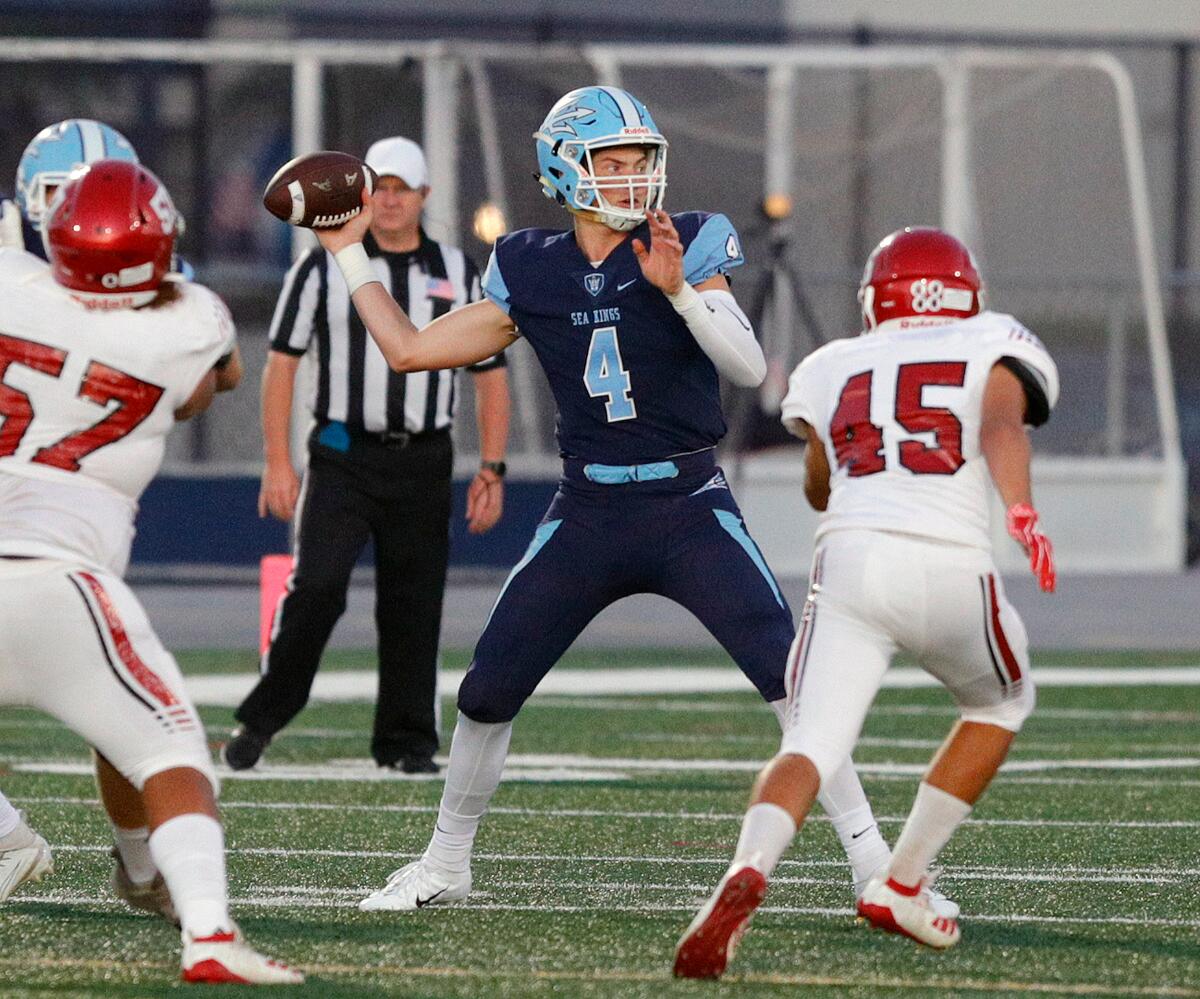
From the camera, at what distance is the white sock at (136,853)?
4.68 m

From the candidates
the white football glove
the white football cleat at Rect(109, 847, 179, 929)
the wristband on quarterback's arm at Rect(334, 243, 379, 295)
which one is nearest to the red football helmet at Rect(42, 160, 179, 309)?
the wristband on quarterback's arm at Rect(334, 243, 379, 295)

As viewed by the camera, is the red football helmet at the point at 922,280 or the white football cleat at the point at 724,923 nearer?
the white football cleat at the point at 724,923

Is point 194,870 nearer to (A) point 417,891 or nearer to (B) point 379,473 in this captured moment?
(A) point 417,891

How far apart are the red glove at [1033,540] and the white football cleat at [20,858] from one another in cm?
211

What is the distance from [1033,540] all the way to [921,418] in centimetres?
31

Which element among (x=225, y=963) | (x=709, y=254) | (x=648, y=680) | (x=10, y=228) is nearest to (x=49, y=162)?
(x=10, y=228)

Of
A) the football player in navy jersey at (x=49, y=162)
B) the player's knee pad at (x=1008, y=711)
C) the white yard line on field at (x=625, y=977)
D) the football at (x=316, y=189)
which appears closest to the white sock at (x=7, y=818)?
the white yard line on field at (x=625, y=977)

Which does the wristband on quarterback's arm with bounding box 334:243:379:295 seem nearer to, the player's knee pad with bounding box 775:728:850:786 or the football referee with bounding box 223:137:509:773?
the player's knee pad with bounding box 775:728:850:786

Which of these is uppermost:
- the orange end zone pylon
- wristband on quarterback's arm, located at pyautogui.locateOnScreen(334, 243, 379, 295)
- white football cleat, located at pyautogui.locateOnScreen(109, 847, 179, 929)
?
wristband on quarterback's arm, located at pyautogui.locateOnScreen(334, 243, 379, 295)

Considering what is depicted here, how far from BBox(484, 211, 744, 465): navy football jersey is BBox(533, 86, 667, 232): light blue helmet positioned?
0.28ft

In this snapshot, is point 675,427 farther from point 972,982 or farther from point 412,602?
point 412,602

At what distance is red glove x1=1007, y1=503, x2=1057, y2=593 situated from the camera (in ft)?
14.1

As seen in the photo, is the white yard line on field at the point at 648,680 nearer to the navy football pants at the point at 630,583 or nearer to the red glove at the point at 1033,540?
the navy football pants at the point at 630,583

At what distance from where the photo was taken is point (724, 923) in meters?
4.13
